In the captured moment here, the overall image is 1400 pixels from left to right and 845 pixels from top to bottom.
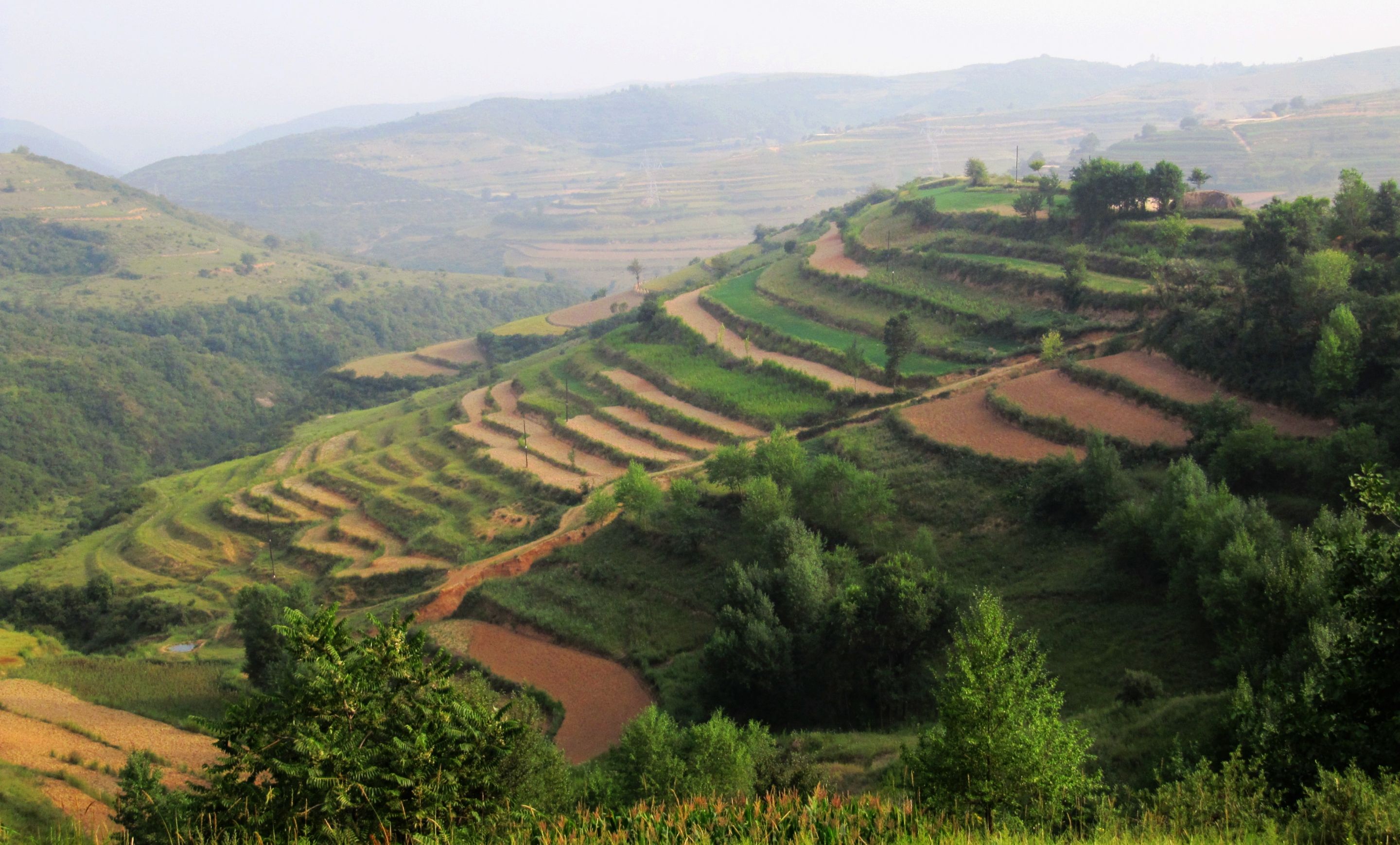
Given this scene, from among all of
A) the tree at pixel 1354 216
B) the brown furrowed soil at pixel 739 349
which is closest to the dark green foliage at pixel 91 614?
the brown furrowed soil at pixel 739 349

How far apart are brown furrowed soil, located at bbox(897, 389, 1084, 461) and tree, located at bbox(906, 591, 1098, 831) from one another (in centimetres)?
2214

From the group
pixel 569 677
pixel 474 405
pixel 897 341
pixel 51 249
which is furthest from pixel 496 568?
pixel 51 249

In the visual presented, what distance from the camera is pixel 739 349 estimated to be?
197 ft

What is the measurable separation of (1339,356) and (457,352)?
9894 cm

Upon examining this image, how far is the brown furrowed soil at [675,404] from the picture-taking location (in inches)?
1953

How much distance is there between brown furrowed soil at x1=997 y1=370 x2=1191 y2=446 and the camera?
35.0 m

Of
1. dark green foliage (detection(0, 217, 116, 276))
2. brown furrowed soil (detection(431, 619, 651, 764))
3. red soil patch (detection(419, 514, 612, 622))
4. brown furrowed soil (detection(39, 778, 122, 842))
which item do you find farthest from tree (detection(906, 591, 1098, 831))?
dark green foliage (detection(0, 217, 116, 276))

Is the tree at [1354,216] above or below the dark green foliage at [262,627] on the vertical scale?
above

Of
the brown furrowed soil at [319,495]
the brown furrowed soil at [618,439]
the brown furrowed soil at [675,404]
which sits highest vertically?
the brown furrowed soil at [675,404]

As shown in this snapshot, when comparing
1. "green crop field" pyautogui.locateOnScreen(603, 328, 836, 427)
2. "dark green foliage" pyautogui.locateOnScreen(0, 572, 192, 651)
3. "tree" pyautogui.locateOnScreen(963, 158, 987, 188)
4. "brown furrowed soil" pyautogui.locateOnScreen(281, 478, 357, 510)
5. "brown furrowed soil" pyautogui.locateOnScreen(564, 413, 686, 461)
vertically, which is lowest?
"dark green foliage" pyautogui.locateOnScreen(0, 572, 192, 651)

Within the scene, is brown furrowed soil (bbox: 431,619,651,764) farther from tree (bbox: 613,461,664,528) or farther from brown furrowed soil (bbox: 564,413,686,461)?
brown furrowed soil (bbox: 564,413,686,461)

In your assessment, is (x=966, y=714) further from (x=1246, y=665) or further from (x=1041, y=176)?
(x=1041, y=176)

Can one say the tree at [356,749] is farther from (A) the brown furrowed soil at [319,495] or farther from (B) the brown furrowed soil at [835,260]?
(B) the brown furrowed soil at [835,260]

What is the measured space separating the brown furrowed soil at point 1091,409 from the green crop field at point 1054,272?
29.7 feet
